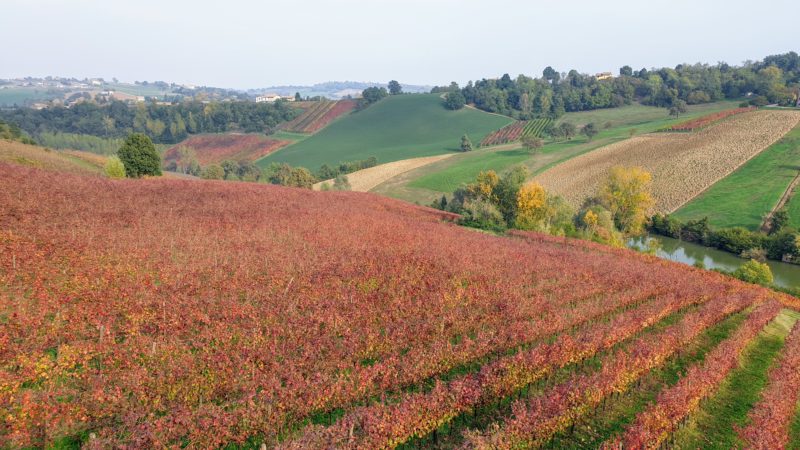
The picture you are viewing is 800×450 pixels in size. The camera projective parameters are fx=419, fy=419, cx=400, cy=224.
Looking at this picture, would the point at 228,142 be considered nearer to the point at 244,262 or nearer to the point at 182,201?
the point at 182,201

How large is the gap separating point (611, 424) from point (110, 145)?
178878mm

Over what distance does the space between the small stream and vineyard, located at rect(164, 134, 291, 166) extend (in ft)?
388

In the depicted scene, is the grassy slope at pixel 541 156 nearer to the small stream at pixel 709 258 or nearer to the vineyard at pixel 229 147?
the small stream at pixel 709 258

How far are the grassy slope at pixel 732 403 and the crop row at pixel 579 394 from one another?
2218 mm

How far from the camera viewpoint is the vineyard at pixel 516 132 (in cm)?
13250

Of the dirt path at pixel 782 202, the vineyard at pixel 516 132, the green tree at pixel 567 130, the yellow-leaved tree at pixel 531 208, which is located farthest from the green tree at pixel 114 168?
the green tree at pixel 567 130

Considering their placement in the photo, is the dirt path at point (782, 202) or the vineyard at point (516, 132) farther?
the vineyard at point (516, 132)

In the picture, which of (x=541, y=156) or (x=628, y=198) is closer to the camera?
(x=628, y=198)

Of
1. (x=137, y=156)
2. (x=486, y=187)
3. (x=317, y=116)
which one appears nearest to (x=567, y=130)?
(x=486, y=187)

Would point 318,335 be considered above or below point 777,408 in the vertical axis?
above

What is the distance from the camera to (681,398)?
14.2 meters

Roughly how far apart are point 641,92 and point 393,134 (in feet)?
340

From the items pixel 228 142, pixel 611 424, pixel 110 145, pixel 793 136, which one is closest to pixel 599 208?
pixel 611 424

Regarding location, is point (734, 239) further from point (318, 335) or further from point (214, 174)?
point (214, 174)
